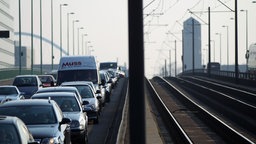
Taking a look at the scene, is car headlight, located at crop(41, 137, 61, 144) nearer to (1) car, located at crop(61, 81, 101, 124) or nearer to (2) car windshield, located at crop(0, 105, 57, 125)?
(2) car windshield, located at crop(0, 105, 57, 125)

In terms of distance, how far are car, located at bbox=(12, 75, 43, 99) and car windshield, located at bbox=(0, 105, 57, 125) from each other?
26.7 m

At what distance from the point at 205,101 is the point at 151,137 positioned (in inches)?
1142

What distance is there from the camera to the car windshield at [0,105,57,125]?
17062 mm

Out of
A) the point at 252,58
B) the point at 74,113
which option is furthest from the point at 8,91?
the point at 252,58

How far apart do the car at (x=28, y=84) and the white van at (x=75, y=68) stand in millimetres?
6986

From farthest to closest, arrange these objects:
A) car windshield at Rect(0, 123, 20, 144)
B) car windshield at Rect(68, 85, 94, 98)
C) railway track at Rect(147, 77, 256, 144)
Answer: car windshield at Rect(68, 85, 94, 98), railway track at Rect(147, 77, 256, 144), car windshield at Rect(0, 123, 20, 144)

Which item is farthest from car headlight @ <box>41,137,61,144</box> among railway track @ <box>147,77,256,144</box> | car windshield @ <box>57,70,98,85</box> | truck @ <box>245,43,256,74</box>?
truck @ <box>245,43,256,74</box>

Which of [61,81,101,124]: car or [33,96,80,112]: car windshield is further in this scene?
[61,81,101,124]: car

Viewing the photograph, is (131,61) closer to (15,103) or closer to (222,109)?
(15,103)

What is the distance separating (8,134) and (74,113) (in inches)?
382

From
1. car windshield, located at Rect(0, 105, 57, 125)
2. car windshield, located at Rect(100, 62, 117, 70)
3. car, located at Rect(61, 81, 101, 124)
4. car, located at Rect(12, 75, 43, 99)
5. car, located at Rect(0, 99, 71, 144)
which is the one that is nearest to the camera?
car, located at Rect(0, 99, 71, 144)

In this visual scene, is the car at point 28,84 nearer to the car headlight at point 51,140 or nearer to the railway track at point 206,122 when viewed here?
the railway track at point 206,122

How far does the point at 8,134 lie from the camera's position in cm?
1216

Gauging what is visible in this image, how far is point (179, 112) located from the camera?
41.9m
